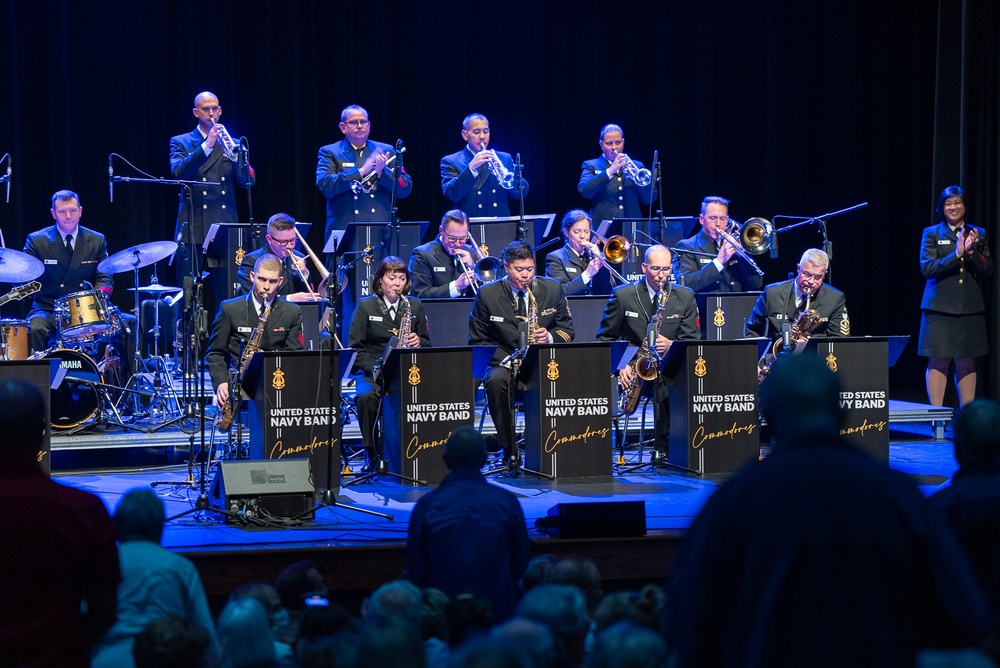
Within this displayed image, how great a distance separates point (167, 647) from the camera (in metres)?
3.38

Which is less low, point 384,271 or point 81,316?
point 384,271

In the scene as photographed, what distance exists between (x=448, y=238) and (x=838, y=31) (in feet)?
19.6

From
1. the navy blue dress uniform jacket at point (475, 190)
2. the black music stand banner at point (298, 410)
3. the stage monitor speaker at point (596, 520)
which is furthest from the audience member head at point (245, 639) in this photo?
the navy blue dress uniform jacket at point (475, 190)

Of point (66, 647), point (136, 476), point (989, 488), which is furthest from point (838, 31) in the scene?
point (66, 647)

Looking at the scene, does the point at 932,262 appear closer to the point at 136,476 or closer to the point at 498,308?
the point at 498,308

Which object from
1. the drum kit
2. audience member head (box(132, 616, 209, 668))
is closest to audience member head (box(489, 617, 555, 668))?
audience member head (box(132, 616, 209, 668))

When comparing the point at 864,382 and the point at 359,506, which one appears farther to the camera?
the point at 864,382

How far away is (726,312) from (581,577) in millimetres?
6377

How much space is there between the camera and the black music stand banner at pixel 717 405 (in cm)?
870

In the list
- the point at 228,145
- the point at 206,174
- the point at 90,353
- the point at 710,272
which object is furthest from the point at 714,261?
the point at 90,353

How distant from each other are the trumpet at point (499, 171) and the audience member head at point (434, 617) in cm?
780

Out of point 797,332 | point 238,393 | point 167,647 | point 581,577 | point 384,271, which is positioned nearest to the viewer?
point 167,647

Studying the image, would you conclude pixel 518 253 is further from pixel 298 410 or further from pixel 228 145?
pixel 228 145

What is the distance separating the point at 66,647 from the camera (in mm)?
3555
